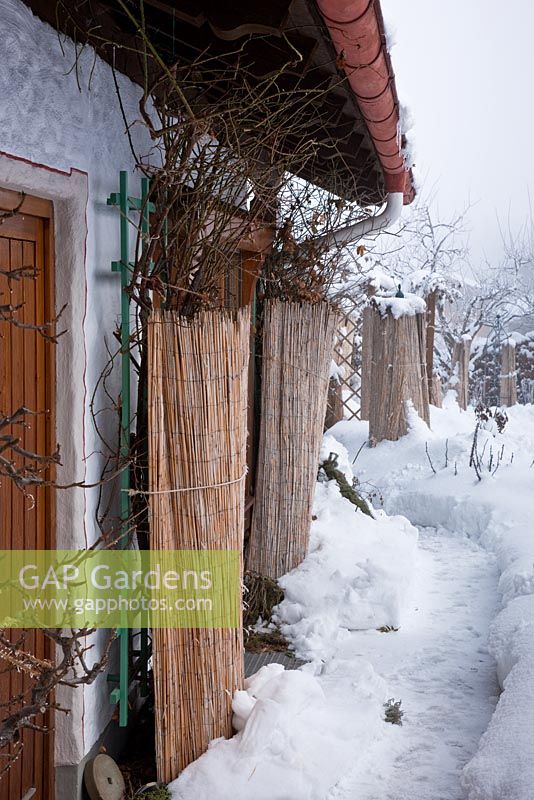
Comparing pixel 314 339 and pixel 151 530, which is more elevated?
pixel 314 339

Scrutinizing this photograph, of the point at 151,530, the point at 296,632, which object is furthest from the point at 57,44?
the point at 296,632

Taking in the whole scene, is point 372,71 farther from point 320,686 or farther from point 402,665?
point 402,665

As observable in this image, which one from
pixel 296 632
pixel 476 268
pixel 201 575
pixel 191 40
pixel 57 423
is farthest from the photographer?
pixel 476 268

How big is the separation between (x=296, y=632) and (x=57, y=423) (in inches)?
87.7

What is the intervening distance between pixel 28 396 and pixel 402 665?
2.55 m

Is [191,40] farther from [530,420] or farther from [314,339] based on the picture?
[530,420]

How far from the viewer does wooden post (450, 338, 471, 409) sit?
1417cm

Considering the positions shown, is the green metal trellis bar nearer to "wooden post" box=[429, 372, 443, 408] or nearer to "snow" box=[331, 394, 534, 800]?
"snow" box=[331, 394, 534, 800]

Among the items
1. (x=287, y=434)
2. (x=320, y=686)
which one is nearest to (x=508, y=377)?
(x=287, y=434)

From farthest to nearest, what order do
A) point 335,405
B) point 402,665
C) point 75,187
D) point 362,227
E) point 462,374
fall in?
point 462,374 < point 335,405 < point 362,227 < point 402,665 < point 75,187

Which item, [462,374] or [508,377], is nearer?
[462,374]

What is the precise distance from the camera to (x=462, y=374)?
46.6 ft

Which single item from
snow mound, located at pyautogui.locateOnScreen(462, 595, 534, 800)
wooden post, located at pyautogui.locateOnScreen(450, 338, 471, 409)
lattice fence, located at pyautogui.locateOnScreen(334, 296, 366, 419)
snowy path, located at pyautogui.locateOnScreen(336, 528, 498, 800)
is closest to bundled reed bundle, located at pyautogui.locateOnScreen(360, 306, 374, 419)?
lattice fence, located at pyautogui.locateOnScreen(334, 296, 366, 419)

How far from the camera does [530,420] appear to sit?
12250mm
